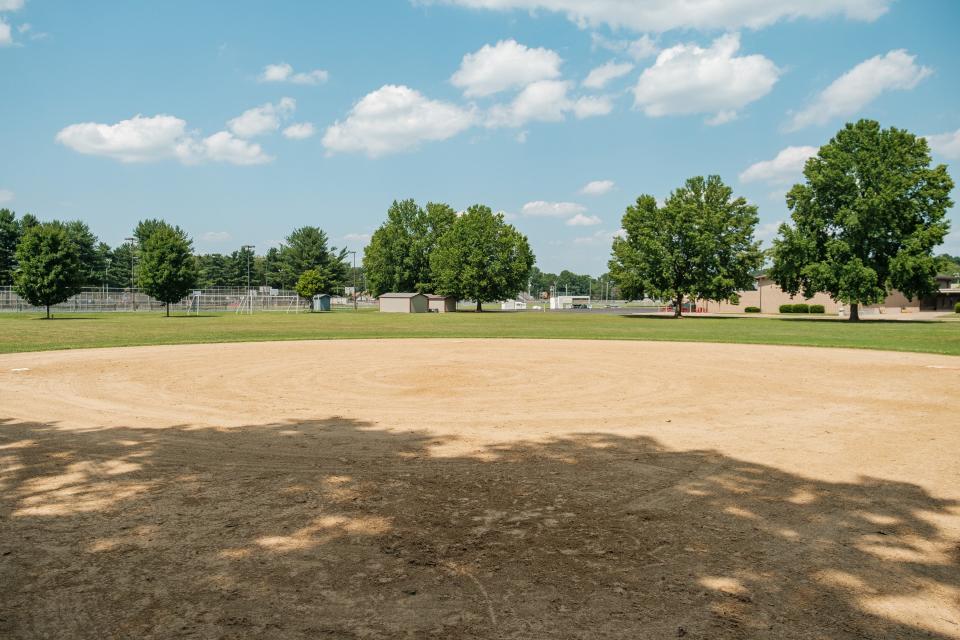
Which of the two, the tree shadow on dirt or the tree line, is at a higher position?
the tree line

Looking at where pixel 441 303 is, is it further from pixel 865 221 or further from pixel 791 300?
pixel 865 221

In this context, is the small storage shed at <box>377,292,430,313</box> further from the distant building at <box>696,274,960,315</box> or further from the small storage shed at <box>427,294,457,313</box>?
Result: the distant building at <box>696,274,960,315</box>

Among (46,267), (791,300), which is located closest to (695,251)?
(791,300)

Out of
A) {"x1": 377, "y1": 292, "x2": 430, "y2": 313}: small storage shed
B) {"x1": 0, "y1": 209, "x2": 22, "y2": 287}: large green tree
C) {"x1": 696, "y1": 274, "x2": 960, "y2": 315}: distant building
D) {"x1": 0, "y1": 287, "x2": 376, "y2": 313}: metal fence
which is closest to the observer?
{"x1": 0, "y1": 287, "x2": 376, "y2": 313}: metal fence

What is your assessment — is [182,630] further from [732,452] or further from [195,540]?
[732,452]

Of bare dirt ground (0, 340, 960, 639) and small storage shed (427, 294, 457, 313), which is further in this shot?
small storage shed (427, 294, 457, 313)

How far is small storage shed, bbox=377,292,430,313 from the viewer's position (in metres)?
79.6

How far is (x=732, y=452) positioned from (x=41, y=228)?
2306 inches

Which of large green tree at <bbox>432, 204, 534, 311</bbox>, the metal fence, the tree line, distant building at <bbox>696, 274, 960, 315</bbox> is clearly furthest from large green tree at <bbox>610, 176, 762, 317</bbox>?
the metal fence

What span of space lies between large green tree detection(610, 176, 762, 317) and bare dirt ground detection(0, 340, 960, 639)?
163 feet

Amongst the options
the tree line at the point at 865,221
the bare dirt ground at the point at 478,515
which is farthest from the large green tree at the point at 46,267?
the tree line at the point at 865,221

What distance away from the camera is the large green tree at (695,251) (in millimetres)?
58562

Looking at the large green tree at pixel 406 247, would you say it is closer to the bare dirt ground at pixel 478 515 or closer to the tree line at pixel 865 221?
the tree line at pixel 865 221

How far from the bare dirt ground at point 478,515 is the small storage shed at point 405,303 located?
6841 cm
